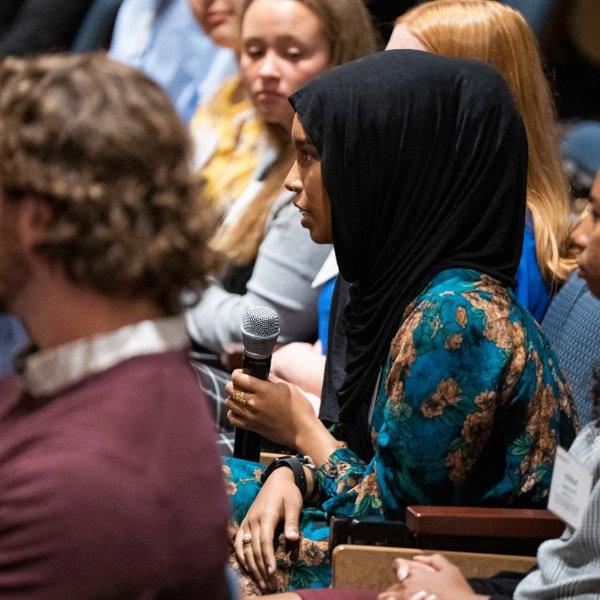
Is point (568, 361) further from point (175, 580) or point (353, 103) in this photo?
point (175, 580)

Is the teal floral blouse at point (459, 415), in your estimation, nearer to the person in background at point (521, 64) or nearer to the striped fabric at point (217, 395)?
the person in background at point (521, 64)

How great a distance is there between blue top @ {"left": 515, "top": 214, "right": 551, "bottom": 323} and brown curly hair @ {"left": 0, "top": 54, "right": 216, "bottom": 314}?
4.60ft

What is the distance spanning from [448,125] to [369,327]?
0.36 meters

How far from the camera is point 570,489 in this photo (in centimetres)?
167

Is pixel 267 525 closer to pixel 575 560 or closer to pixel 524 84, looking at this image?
pixel 575 560

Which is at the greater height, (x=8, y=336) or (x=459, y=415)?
(x=459, y=415)

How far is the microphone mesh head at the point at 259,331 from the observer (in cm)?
222

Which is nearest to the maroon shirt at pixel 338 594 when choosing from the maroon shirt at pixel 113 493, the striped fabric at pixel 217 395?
the maroon shirt at pixel 113 493

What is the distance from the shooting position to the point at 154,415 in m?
1.15

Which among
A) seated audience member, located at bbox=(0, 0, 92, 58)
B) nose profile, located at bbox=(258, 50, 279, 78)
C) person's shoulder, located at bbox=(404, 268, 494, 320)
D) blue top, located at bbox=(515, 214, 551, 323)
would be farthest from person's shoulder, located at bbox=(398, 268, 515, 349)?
seated audience member, located at bbox=(0, 0, 92, 58)

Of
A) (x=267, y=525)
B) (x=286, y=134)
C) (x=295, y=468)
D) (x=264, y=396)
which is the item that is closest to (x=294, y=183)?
(x=264, y=396)

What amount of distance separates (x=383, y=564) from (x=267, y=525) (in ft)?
0.79

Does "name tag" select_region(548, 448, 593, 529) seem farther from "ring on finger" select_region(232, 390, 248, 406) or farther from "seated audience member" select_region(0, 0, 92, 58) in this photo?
"seated audience member" select_region(0, 0, 92, 58)

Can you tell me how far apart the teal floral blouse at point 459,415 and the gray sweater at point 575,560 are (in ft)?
0.62
